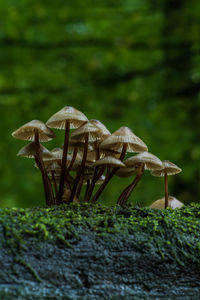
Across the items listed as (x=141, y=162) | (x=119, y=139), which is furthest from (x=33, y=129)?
Result: (x=141, y=162)

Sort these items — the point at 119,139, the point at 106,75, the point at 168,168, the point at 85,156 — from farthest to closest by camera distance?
the point at 106,75 < the point at 168,168 < the point at 85,156 < the point at 119,139

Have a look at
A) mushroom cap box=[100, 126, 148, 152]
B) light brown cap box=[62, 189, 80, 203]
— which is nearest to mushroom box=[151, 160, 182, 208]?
mushroom cap box=[100, 126, 148, 152]

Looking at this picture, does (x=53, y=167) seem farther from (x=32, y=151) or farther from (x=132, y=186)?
(x=132, y=186)

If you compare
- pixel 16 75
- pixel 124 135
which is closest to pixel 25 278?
pixel 124 135

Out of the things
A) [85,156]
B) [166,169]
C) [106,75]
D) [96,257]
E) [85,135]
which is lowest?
[96,257]

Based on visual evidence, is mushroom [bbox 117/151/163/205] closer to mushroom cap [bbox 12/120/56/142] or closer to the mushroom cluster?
the mushroom cluster

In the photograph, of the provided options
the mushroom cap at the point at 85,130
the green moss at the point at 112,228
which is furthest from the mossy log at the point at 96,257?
the mushroom cap at the point at 85,130

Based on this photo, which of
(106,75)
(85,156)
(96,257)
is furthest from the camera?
(106,75)

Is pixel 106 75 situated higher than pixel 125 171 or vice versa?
pixel 106 75
